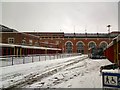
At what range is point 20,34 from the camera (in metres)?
47.7

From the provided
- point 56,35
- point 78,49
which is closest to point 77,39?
point 78,49

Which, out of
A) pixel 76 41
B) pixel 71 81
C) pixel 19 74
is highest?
pixel 76 41

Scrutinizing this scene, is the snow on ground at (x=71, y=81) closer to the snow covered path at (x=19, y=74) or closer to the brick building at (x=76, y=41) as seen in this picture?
the snow covered path at (x=19, y=74)

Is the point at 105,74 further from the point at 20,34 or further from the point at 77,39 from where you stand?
the point at 77,39

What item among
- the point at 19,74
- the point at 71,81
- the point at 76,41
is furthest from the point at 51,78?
the point at 76,41

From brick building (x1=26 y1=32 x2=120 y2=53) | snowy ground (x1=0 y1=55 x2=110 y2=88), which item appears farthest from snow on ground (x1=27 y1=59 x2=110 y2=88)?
brick building (x1=26 y1=32 x2=120 y2=53)

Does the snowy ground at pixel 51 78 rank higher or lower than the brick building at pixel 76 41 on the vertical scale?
lower

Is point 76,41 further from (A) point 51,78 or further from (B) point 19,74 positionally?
(A) point 51,78

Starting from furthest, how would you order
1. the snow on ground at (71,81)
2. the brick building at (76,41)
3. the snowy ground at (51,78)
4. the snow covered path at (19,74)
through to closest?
the brick building at (76,41), the snow covered path at (19,74), the snowy ground at (51,78), the snow on ground at (71,81)

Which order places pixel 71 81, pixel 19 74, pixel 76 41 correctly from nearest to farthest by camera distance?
pixel 71 81
pixel 19 74
pixel 76 41

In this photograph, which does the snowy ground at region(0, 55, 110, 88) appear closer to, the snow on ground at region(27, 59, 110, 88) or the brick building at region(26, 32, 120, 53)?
the snow on ground at region(27, 59, 110, 88)

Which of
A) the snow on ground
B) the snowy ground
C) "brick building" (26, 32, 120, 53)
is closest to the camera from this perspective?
the snow on ground

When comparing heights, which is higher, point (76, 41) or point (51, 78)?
point (76, 41)

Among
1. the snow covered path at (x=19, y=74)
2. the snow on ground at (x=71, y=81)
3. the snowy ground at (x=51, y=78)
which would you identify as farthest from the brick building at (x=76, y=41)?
the snow on ground at (x=71, y=81)
